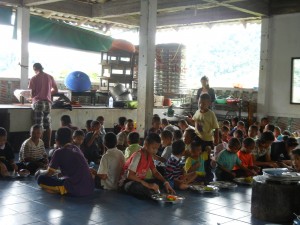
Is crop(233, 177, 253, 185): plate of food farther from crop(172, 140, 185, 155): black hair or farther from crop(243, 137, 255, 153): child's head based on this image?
crop(172, 140, 185, 155): black hair

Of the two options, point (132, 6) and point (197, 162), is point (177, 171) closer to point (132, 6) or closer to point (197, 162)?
point (197, 162)

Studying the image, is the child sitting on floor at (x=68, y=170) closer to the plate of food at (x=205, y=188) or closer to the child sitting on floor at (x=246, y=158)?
the plate of food at (x=205, y=188)

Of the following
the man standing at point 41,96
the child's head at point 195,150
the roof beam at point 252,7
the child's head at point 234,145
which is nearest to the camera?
the child's head at point 195,150

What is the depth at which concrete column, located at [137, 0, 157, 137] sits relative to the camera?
8.79m

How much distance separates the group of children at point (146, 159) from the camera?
5590 millimetres

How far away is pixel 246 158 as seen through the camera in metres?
7.23

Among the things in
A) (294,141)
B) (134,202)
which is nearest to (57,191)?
(134,202)

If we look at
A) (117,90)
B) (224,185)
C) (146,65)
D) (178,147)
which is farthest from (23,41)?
(224,185)

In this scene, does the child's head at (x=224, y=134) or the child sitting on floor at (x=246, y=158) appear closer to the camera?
the child sitting on floor at (x=246, y=158)

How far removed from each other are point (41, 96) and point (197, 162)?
4531mm

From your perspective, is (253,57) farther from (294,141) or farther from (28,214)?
(28,214)

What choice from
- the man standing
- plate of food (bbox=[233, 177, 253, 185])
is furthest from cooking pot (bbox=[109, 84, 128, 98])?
plate of food (bbox=[233, 177, 253, 185])

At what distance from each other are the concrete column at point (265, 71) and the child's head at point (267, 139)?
509cm

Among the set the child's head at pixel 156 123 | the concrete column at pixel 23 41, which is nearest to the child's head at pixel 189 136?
the child's head at pixel 156 123
